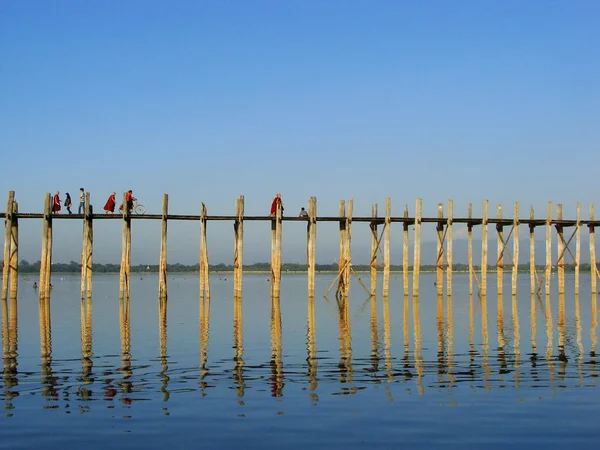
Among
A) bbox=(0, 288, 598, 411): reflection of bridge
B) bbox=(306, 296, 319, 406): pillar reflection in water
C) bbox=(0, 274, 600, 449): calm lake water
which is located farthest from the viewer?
bbox=(0, 288, 598, 411): reflection of bridge

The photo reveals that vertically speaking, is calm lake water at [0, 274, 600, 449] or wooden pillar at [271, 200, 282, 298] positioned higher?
wooden pillar at [271, 200, 282, 298]

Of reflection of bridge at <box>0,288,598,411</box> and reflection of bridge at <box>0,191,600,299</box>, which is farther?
reflection of bridge at <box>0,191,600,299</box>

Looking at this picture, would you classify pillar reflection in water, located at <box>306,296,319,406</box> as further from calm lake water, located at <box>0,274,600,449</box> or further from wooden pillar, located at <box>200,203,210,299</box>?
wooden pillar, located at <box>200,203,210,299</box>

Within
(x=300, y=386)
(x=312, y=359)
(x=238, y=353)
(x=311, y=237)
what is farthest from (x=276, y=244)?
(x=300, y=386)

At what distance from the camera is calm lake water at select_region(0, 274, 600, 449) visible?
957 centimetres

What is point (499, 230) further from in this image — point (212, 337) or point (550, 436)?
point (550, 436)

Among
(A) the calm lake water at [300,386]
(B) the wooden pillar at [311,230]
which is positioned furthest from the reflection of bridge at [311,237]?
(A) the calm lake water at [300,386]

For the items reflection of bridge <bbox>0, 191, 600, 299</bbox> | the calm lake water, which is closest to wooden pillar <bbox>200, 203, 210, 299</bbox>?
reflection of bridge <bbox>0, 191, 600, 299</bbox>

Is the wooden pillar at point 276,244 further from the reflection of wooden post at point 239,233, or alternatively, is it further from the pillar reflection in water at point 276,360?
the pillar reflection in water at point 276,360

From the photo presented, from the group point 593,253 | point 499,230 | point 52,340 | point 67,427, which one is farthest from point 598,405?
point 593,253

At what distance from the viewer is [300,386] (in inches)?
498

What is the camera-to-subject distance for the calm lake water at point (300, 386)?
377 inches

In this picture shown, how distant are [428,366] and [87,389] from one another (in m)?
6.59

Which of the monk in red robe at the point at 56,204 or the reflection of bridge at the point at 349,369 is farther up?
the monk in red robe at the point at 56,204
